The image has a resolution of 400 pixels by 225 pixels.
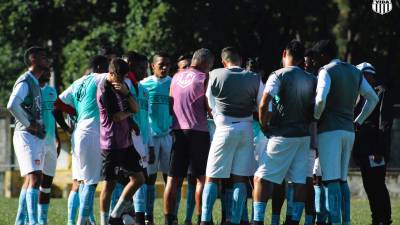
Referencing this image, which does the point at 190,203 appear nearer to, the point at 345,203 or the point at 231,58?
the point at 345,203

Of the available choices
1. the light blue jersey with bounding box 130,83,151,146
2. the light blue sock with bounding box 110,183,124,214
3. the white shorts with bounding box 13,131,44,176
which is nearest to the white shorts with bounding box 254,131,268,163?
the light blue jersey with bounding box 130,83,151,146

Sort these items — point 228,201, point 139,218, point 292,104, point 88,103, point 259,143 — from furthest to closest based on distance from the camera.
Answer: point 259,143
point 139,218
point 228,201
point 88,103
point 292,104

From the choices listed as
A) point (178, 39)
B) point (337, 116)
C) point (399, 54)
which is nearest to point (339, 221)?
point (337, 116)

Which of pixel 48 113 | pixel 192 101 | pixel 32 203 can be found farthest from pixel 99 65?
pixel 32 203

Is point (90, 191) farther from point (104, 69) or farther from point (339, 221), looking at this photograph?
point (339, 221)

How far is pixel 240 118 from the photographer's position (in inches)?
519

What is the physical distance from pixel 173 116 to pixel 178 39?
13795mm

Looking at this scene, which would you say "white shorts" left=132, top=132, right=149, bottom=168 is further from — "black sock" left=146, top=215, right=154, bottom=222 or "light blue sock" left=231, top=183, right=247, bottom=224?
"black sock" left=146, top=215, right=154, bottom=222

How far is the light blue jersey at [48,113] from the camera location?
1420 cm

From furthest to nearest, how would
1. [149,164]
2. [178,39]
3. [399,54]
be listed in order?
[399,54] → [178,39] → [149,164]

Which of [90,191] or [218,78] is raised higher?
[218,78]

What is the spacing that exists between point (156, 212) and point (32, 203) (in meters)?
5.27

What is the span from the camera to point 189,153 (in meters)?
14.2

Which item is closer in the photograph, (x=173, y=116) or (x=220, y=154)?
(x=220, y=154)
